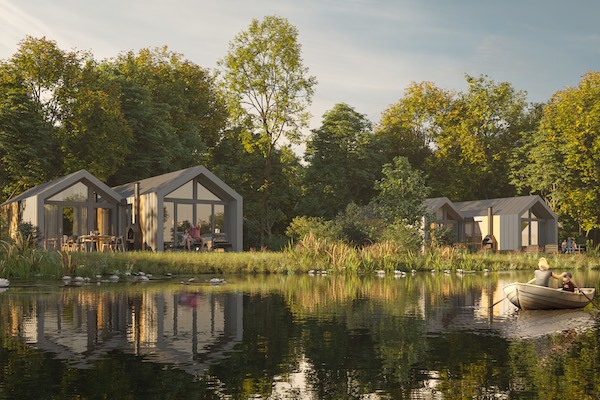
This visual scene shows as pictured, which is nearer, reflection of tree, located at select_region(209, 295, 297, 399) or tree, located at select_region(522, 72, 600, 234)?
reflection of tree, located at select_region(209, 295, 297, 399)

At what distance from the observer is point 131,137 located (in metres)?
51.6

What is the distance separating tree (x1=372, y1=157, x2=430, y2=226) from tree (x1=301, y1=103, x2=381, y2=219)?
49.5 feet

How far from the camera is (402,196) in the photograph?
1730 inches

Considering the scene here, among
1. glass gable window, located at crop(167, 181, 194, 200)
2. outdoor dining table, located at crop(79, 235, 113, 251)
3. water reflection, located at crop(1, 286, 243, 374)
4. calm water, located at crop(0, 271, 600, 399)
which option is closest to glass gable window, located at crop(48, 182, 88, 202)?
outdoor dining table, located at crop(79, 235, 113, 251)

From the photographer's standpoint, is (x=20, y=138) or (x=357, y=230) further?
(x=20, y=138)

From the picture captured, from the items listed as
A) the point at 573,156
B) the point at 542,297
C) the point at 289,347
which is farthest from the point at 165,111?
the point at 289,347

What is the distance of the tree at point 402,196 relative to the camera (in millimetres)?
43531

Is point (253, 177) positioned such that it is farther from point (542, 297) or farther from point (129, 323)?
point (129, 323)

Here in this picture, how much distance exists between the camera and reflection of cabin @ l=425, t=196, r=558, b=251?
55.7m

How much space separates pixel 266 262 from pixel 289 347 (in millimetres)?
20974

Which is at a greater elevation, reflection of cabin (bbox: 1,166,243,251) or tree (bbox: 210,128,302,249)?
tree (bbox: 210,128,302,249)

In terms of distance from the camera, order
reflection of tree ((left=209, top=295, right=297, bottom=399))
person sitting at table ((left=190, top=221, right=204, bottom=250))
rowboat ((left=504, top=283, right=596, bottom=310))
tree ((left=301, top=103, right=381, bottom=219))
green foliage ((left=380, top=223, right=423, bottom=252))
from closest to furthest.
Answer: reflection of tree ((left=209, top=295, right=297, bottom=399)), rowboat ((left=504, top=283, right=596, bottom=310)), green foliage ((left=380, top=223, right=423, bottom=252)), person sitting at table ((left=190, top=221, right=204, bottom=250)), tree ((left=301, top=103, right=381, bottom=219))

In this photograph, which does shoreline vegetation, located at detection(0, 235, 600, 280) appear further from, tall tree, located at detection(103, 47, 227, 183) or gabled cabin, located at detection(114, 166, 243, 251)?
tall tree, located at detection(103, 47, 227, 183)

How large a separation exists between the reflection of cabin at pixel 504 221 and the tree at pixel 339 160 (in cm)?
688
